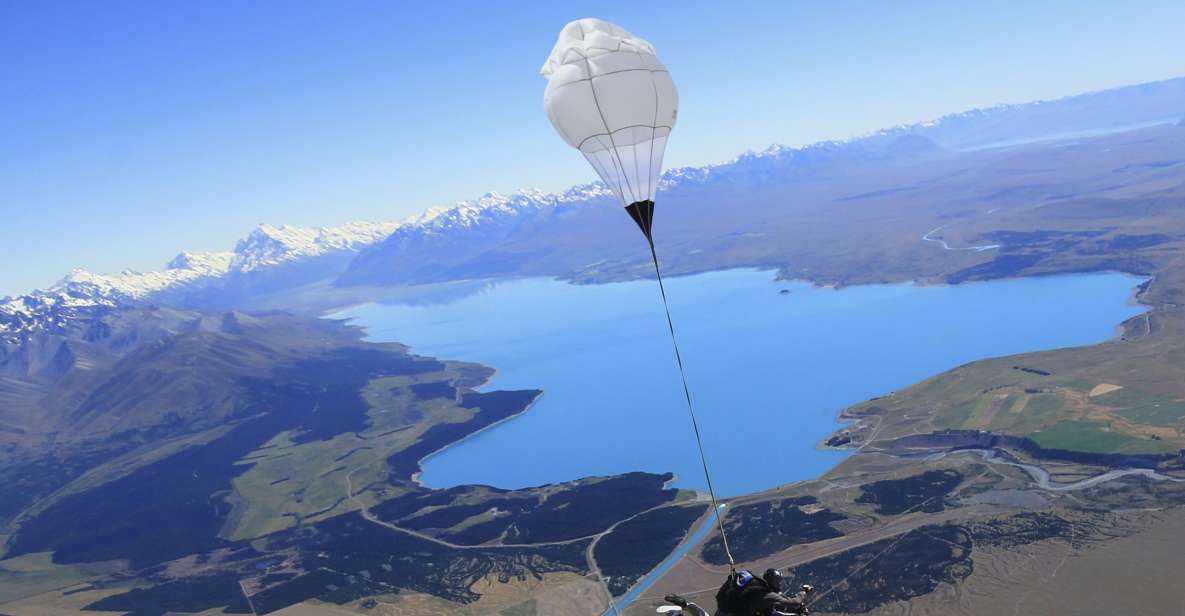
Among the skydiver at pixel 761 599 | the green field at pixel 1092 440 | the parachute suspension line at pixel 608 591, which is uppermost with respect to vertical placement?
the skydiver at pixel 761 599

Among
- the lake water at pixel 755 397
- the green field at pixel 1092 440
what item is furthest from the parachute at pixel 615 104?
the green field at pixel 1092 440

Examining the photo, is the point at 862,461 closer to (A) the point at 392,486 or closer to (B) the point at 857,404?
(B) the point at 857,404

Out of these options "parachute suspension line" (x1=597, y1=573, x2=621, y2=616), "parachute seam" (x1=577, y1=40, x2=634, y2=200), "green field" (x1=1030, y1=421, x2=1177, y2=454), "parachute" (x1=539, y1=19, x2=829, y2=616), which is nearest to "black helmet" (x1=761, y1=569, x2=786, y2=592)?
"parachute" (x1=539, y1=19, x2=829, y2=616)

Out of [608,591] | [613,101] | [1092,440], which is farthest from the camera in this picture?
[1092,440]

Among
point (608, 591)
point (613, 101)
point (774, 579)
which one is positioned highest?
point (613, 101)

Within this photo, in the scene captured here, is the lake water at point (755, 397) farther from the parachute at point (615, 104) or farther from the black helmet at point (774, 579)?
the black helmet at point (774, 579)

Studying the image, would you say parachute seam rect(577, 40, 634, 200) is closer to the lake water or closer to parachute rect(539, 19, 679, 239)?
parachute rect(539, 19, 679, 239)

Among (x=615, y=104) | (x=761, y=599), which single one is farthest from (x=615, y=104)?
(x=761, y=599)

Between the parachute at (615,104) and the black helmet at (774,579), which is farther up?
the parachute at (615,104)

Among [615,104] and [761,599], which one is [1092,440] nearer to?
[615,104]
